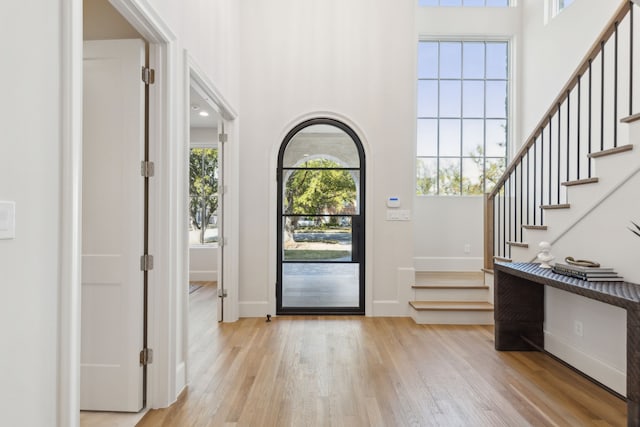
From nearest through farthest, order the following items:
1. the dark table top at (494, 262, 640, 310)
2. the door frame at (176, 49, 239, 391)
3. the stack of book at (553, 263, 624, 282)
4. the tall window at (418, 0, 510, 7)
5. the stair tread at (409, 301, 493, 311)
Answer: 1. the dark table top at (494, 262, 640, 310)
2. the stack of book at (553, 263, 624, 282)
3. the door frame at (176, 49, 239, 391)
4. the stair tread at (409, 301, 493, 311)
5. the tall window at (418, 0, 510, 7)

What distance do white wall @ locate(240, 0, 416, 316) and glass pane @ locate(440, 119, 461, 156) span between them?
1656mm

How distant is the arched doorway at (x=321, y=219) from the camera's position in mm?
4652

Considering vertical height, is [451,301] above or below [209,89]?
below

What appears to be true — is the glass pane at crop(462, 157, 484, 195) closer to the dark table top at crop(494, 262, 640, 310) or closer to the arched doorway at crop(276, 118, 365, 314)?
the arched doorway at crop(276, 118, 365, 314)

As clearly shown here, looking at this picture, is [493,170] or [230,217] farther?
[493,170]

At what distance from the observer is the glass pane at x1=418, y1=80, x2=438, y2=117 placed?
6.08 meters

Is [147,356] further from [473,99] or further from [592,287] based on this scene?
[473,99]

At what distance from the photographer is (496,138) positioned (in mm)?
6066

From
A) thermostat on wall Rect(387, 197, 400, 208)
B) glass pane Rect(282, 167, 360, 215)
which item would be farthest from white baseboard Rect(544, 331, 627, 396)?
glass pane Rect(282, 167, 360, 215)

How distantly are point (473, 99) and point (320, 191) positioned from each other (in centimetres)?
318

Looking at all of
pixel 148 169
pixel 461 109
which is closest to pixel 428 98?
pixel 461 109

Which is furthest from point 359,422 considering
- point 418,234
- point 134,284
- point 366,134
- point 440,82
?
point 440,82

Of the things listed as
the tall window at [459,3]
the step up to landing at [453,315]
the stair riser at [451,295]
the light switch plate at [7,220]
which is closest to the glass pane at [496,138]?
the tall window at [459,3]

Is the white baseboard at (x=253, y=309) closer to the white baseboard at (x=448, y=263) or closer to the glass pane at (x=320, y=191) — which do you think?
the glass pane at (x=320, y=191)
